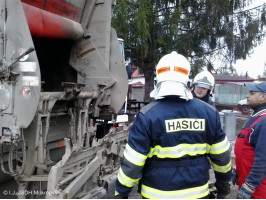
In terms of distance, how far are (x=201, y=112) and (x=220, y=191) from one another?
2.23 ft

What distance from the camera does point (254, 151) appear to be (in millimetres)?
2201

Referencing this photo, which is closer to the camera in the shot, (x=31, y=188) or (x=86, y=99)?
(x=31, y=188)

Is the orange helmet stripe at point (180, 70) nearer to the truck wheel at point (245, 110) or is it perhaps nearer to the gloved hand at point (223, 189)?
the gloved hand at point (223, 189)

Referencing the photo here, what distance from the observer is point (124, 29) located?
9.36m

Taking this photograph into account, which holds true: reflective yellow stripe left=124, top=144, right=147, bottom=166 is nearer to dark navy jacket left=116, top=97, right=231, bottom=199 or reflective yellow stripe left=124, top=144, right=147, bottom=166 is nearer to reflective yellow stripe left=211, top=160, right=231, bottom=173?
dark navy jacket left=116, top=97, right=231, bottom=199

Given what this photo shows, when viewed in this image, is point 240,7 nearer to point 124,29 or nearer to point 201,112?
point 124,29

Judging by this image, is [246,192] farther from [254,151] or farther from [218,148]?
[218,148]

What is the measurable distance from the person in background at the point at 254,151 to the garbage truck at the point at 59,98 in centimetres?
138

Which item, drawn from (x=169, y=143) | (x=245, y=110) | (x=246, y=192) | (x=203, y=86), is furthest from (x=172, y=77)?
(x=245, y=110)

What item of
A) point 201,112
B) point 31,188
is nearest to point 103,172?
point 31,188

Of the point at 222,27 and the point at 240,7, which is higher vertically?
the point at 240,7

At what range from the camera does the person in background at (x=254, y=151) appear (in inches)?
81.4

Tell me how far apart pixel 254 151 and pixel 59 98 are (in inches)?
74.5

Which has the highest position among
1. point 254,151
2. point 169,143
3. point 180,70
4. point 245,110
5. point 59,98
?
point 180,70
